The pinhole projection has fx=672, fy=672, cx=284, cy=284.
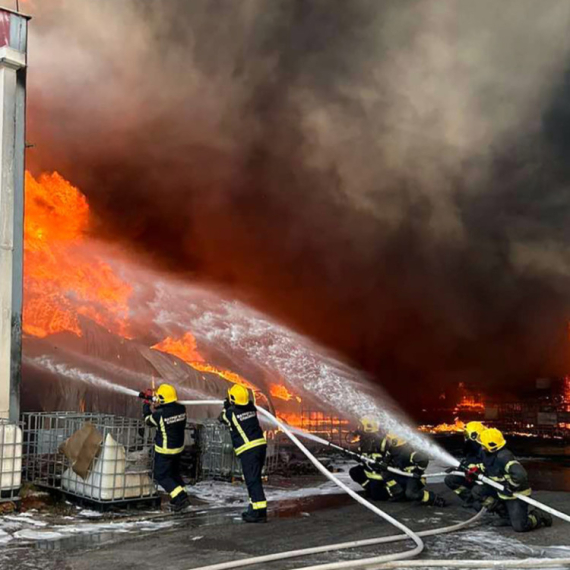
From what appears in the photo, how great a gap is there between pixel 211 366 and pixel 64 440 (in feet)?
32.9

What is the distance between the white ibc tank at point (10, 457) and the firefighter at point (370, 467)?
4512mm

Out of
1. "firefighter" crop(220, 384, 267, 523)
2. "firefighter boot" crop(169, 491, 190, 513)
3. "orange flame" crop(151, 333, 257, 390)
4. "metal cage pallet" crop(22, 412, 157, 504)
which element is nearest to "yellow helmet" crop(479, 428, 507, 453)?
"firefighter" crop(220, 384, 267, 523)

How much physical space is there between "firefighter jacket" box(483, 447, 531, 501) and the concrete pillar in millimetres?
6232

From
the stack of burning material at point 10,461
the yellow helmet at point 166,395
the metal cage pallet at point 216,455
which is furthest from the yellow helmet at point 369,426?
the stack of burning material at point 10,461

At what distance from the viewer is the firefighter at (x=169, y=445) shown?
8039mm

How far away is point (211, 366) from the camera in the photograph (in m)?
18.9

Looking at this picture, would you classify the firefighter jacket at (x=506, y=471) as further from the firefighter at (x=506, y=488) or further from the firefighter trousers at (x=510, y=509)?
the firefighter trousers at (x=510, y=509)

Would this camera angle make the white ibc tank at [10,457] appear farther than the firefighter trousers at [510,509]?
Yes

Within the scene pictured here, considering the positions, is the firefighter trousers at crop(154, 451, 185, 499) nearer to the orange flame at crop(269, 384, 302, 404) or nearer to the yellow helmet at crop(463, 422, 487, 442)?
the yellow helmet at crop(463, 422, 487, 442)

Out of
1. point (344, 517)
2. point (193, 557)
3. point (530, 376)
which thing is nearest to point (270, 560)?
point (193, 557)

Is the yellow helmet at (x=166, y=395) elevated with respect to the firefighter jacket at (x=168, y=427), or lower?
elevated

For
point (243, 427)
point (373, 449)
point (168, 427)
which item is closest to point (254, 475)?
point (243, 427)

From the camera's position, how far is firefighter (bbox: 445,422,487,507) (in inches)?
324

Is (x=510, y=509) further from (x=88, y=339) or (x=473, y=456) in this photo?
(x=88, y=339)
